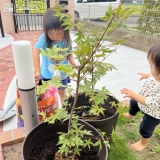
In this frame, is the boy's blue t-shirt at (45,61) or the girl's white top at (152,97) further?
the boy's blue t-shirt at (45,61)

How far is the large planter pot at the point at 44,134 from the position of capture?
1.04m

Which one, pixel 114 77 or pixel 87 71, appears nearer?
pixel 87 71

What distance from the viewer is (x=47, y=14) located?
5.17 feet

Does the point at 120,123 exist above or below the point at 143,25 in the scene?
below

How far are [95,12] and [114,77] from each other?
19.2ft

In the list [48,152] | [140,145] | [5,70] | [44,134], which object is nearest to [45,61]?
[44,134]

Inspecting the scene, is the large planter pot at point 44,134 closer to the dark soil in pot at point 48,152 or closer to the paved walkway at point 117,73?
→ the dark soil in pot at point 48,152

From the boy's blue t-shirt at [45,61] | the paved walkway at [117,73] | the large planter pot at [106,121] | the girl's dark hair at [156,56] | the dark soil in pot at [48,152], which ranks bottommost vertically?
the paved walkway at [117,73]

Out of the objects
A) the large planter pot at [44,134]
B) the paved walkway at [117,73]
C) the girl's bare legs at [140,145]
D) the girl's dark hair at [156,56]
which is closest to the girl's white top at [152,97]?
the girl's dark hair at [156,56]

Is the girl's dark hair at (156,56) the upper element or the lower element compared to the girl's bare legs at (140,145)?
upper

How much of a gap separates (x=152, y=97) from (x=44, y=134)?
0.83 m

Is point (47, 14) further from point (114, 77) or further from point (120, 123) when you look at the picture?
point (114, 77)

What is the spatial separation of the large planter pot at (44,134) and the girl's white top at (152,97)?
0.54 m

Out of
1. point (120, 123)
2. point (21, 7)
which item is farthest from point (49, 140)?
point (21, 7)
